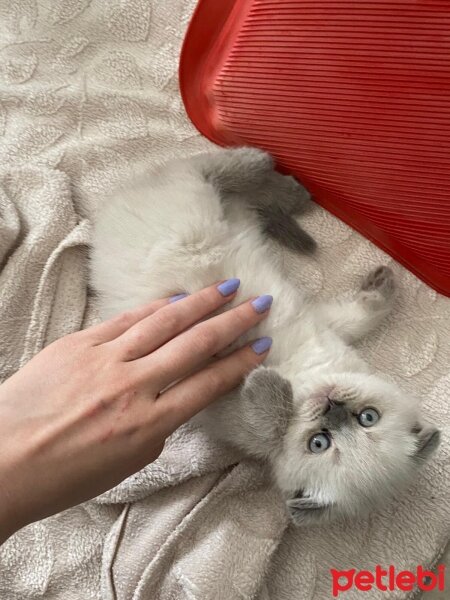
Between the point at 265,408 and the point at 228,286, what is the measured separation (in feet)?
0.75

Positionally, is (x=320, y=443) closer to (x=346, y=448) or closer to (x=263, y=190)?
(x=346, y=448)

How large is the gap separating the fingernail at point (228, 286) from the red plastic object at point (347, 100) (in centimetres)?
35

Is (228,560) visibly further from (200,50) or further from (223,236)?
(200,50)

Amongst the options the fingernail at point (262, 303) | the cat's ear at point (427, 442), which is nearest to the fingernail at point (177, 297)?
the fingernail at point (262, 303)

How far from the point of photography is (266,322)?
111 cm

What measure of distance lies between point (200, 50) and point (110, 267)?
0.53 m

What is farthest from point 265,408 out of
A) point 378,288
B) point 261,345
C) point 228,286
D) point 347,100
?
point 347,100

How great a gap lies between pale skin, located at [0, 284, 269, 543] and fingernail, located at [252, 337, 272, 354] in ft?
0.20

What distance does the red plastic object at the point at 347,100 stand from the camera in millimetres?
1023

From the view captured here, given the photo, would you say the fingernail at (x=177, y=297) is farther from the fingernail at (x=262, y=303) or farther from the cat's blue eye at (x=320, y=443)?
the cat's blue eye at (x=320, y=443)

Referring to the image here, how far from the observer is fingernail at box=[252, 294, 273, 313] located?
1.05m

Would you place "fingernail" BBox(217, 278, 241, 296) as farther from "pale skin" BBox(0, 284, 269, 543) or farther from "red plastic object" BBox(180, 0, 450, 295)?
"red plastic object" BBox(180, 0, 450, 295)

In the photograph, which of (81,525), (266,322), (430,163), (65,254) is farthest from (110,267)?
(430,163)

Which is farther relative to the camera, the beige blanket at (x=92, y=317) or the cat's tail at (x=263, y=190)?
the cat's tail at (x=263, y=190)
